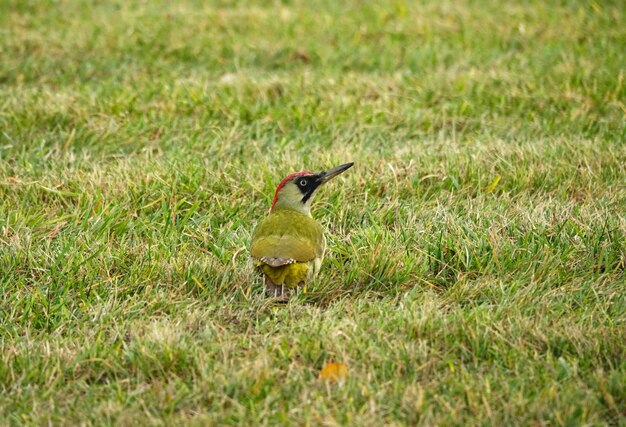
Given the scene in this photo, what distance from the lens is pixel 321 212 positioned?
186 inches

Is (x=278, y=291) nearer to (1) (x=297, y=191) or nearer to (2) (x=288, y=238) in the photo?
(2) (x=288, y=238)

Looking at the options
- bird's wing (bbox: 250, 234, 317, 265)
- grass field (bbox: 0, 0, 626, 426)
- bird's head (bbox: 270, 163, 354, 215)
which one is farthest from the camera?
bird's head (bbox: 270, 163, 354, 215)

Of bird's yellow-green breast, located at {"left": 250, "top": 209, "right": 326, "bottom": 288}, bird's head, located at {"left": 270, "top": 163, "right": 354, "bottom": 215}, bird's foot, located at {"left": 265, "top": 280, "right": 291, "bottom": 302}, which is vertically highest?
bird's head, located at {"left": 270, "top": 163, "right": 354, "bottom": 215}

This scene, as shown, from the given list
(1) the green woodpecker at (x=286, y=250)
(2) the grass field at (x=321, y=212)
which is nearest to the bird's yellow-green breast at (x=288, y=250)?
(1) the green woodpecker at (x=286, y=250)

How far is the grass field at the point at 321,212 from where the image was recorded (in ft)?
10.2

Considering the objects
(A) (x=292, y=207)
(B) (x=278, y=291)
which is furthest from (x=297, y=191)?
(B) (x=278, y=291)

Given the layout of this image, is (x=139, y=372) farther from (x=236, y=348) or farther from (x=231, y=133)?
(x=231, y=133)

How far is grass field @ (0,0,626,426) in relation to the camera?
3.12 meters

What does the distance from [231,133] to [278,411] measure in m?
2.97

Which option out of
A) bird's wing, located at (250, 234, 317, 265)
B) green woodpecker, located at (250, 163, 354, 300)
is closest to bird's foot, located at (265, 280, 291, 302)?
green woodpecker, located at (250, 163, 354, 300)

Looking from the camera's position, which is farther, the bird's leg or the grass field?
the bird's leg

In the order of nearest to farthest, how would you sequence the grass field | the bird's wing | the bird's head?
the grass field < the bird's wing < the bird's head

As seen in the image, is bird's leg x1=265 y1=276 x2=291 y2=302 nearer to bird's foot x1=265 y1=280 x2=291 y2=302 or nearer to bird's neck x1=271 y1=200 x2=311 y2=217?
bird's foot x1=265 y1=280 x2=291 y2=302

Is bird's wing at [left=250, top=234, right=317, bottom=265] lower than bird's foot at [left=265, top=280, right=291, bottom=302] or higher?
higher
